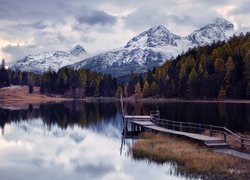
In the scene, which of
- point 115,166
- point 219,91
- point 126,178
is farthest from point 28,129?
point 219,91

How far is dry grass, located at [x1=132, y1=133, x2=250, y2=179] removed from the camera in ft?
97.7

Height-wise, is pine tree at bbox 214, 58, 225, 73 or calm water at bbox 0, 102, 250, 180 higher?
pine tree at bbox 214, 58, 225, 73

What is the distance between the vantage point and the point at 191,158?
35094 mm

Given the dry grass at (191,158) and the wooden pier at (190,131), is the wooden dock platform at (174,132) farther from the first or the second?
the dry grass at (191,158)

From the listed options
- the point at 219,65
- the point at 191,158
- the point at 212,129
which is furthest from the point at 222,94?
the point at 191,158

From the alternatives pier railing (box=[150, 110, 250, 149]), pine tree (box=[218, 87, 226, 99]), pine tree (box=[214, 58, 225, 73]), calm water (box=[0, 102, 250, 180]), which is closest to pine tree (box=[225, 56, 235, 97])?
pine tree (box=[218, 87, 226, 99])

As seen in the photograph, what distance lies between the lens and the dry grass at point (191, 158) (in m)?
29.8

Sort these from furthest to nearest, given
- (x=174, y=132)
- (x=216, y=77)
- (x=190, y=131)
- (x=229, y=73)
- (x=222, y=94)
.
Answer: (x=216, y=77), (x=229, y=73), (x=222, y=94), (x=190, y=131), (x=174, y=132)

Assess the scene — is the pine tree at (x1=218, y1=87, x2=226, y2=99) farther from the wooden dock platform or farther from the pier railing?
the wooden dock platform

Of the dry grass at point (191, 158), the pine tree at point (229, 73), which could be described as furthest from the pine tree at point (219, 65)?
the dry grass at point (191, 158)

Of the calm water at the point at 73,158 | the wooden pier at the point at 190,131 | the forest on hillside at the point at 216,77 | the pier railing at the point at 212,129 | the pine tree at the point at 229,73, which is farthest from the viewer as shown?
the pine tree at the point at 229,73

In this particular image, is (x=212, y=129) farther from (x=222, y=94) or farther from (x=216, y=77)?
(x=216, y=77)

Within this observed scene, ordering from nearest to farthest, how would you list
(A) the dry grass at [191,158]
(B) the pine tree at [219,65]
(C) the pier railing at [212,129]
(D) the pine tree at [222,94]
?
(A) the dry grass at [191,158] → (C) the pier railing at [212,129] → (D) the pine tree at [222,94] → (B) the pine tree at [219,65]

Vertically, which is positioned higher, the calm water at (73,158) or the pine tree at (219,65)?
the pine tree at (219,65)
